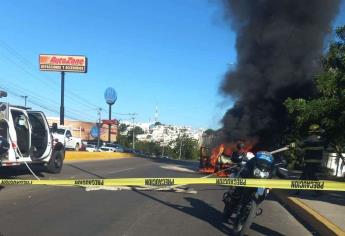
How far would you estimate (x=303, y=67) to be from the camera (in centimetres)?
2112

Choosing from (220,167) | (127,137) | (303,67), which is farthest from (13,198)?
(127,137)

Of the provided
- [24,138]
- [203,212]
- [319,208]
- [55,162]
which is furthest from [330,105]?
[55,162]

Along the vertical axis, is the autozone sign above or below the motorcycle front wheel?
above

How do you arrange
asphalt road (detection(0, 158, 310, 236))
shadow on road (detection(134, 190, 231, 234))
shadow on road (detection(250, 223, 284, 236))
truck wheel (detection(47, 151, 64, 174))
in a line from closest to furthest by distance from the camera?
asphalt road (detection(0, 158, 310, 236))
shadow on road (detection(250, 223, 284, 236))
shadow on road (detection(134, 190, 231, 234))
truck wheel (detection(47, 151, 64, 174))

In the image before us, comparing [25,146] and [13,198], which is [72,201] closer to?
[13,198]

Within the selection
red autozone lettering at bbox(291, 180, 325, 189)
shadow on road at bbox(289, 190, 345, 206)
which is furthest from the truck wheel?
red autozone lettering at bbox(291, 180, 325, 189)

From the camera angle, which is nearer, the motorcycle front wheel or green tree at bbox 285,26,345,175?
the motorcycle front wheel

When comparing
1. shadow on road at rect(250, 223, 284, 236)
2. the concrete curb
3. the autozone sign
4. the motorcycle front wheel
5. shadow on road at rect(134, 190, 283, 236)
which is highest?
the autozone sign

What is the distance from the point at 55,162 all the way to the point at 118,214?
8558 mm

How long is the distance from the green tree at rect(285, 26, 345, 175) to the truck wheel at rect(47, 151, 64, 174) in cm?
789

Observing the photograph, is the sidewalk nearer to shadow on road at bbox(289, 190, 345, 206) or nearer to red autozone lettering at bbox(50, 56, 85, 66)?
shadow on road at bbox(289, 190, 345, 206)

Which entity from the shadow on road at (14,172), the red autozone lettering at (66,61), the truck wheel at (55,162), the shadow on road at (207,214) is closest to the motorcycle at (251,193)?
the shadow on road at (207,214)

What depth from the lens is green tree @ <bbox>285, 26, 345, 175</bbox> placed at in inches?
487

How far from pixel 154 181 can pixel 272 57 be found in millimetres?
14665
